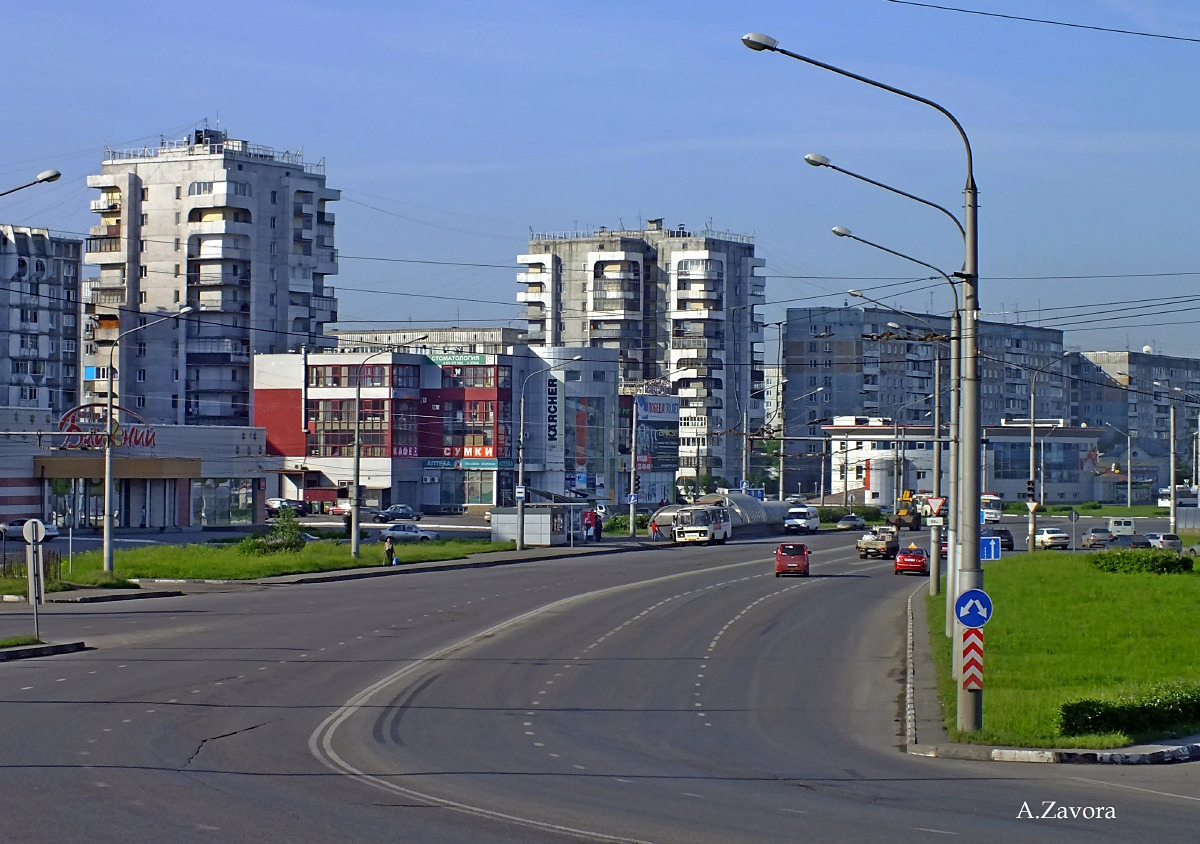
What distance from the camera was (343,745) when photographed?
17.4 metres

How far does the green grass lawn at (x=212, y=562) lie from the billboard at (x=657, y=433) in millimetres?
60461

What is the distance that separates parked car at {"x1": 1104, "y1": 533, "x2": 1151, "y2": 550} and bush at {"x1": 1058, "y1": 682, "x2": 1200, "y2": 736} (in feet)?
178

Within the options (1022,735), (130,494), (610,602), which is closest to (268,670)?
(1022,735)

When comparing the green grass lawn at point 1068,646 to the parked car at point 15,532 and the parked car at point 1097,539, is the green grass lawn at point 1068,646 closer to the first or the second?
the parked car at point 1097,539

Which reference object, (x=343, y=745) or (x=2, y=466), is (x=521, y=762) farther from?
(x=2, y=466)

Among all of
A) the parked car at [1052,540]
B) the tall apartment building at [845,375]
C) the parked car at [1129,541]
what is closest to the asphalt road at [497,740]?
the parked car at [1129,541]

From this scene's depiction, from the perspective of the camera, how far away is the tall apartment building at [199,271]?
122812mm

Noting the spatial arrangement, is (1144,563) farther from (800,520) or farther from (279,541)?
(800,520)

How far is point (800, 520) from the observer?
101188mm

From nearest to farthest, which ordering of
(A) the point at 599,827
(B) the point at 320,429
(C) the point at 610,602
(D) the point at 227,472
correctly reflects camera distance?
(A) the point at 599,827 → (C) the point at 610,602 → (D) the point at 227,472 → (B) the point at 320,429

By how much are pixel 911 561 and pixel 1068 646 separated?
32401 mm

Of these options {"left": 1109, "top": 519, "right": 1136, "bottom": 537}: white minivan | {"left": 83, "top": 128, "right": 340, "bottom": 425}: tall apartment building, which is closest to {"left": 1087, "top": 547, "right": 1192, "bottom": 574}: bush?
{"left": 1109, "top": 519, "right": 1136, "bottom": 537}: white minivan

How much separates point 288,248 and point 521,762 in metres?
115

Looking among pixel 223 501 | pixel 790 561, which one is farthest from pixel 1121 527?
pixel 223 501
